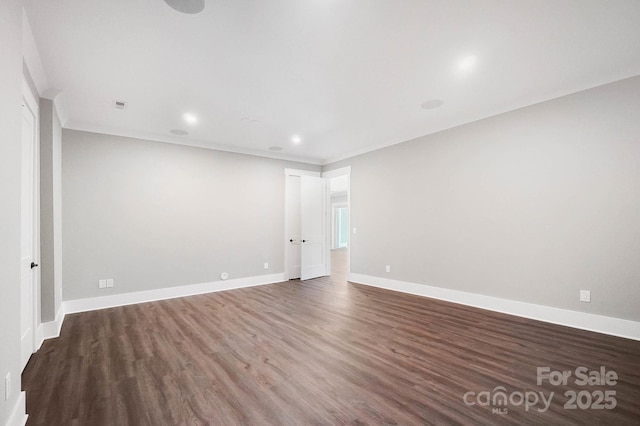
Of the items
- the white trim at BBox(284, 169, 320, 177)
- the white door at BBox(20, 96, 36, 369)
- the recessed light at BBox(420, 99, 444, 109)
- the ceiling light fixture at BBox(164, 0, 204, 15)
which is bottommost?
the white door at BBox(20, 96, 36, 369)

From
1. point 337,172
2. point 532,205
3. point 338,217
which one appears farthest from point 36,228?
point 338,217

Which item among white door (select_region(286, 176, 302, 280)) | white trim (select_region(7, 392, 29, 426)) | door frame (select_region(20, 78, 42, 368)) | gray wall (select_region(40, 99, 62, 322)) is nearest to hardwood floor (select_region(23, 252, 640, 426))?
white trim (select_region(7, 392, 29, 426))

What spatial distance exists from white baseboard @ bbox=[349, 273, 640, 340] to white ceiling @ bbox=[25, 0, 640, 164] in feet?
8.64

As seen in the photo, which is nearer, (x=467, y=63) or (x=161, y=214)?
(x=467, y=63)

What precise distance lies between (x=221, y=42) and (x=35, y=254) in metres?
3.02

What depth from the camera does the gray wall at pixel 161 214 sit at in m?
4.09

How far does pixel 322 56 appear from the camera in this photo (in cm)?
254

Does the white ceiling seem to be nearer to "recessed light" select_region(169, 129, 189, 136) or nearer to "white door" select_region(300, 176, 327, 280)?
"recessed light" select_region(169, 129, 189, 136)

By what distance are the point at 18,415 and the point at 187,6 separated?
2850 millimetres

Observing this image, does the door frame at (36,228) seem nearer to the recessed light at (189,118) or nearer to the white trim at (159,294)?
the white trim at (159,294)

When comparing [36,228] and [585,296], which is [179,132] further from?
[585,296]

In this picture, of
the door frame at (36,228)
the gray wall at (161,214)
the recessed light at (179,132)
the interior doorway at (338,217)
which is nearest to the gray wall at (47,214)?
the door frame at (36,228)

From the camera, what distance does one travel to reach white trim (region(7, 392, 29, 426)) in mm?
1558

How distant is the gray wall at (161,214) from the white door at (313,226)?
546 millimetres
